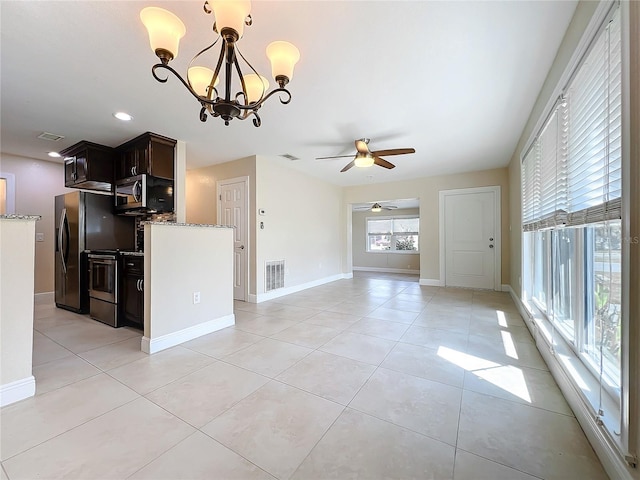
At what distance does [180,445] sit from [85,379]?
122cm

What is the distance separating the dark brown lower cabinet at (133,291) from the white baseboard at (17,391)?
1.13 metres

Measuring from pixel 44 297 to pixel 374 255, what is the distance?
26.5 feet

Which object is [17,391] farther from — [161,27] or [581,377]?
[581,377]

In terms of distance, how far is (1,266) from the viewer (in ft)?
5.45

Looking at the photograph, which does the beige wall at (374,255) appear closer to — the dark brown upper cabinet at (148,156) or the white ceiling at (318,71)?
the white ceiling at (318,71)

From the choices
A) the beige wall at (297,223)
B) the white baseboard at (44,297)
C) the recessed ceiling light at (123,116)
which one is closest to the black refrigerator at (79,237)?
the white baseboard at (44,297)

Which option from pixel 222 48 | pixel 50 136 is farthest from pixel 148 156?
pixel 222 48

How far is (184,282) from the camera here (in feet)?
8.96

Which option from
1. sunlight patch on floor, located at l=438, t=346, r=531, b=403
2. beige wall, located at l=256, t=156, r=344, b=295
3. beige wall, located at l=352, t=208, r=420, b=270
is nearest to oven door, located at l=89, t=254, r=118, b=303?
beige wall, located at l=256, t=156, r=344, b=295

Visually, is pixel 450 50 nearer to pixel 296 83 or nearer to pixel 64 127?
pixel 296 83

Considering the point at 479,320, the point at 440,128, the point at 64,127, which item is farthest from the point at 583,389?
the point at 64,127

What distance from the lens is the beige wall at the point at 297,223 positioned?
179 inches

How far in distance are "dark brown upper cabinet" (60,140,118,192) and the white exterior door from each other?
167 cm

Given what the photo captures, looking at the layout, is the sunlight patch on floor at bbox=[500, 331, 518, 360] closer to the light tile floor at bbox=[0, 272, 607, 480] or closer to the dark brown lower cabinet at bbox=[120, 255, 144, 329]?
the light tile floor at bbox=[0, 272, 607, 480]
